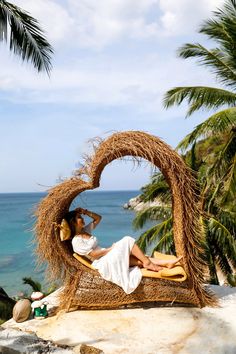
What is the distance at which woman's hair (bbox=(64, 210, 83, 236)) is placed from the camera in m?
5.62

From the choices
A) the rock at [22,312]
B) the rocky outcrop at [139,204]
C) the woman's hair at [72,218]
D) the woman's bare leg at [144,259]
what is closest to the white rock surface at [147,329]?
the rock at [22,312]

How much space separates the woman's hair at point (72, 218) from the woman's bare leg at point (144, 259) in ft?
2.77

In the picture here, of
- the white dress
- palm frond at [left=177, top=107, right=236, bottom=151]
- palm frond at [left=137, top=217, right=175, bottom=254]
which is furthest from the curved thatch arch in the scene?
palm frond at [left=137, top=217, right=175, bottom=254]

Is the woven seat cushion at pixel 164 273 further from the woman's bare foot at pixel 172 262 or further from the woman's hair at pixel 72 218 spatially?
the woman's hair at pixel 72 218

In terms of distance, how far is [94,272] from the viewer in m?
5.51

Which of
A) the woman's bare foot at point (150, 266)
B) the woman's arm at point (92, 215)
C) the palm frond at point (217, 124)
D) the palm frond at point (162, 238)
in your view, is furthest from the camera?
the palm frond at point (162, 238)

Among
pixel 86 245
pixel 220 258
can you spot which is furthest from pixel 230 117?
pixel 86 245

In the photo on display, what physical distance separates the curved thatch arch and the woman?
0.43 ft

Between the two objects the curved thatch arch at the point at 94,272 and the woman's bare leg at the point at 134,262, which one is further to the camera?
the woman's bare leg at the point at 134,262

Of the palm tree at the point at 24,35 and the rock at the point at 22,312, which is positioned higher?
the palm tree at the point at 24,35

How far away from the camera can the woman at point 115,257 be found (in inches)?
212

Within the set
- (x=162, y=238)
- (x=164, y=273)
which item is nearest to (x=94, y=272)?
(x=164, y=273)

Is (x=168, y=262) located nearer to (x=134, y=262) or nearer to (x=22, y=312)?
(x=134, y=262)

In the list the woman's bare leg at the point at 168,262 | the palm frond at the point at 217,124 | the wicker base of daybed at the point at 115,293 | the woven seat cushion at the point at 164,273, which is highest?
the palm frond at the point at 217,124
